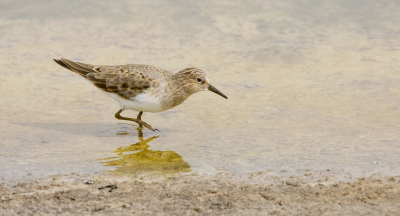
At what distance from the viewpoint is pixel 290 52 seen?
1188 centimetres

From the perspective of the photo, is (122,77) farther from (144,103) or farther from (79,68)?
(79,68)

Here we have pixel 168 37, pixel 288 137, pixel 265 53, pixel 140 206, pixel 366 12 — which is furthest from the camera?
pixel 366 12

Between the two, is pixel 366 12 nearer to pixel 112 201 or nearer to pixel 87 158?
pixel 87 158

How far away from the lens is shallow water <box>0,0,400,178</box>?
24.2 feet

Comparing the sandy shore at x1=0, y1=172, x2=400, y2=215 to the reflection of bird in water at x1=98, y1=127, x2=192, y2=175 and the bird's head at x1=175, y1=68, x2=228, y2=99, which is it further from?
the bird's head at x1=175, y1=68, x2=228, y2=99

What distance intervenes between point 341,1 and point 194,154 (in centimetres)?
897

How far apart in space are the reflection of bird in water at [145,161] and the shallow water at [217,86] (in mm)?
26

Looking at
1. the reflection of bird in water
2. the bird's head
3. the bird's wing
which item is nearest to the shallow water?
the reflection of bird in water

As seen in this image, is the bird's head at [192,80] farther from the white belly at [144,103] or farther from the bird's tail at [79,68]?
the bird's tail at [79,68]

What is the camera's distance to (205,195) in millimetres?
6051

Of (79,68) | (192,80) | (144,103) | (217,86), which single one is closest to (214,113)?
(192,80)

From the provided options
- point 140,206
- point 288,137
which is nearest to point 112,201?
point 140,206

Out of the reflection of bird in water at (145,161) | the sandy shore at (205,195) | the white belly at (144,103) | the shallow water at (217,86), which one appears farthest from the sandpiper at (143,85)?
the sandy shore at (205,195)

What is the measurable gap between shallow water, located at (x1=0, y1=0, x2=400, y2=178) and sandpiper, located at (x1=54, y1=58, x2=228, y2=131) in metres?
0.45
